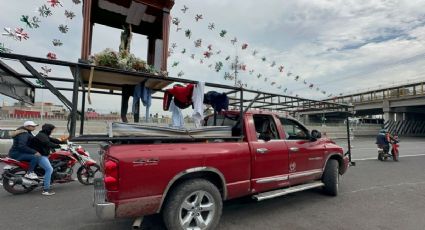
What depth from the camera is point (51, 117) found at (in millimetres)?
24297

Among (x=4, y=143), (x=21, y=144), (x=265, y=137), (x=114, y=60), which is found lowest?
(x=4, y=143)

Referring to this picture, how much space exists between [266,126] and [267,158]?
0.83 meters

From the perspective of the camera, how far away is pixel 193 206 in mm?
3688

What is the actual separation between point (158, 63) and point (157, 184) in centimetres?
274

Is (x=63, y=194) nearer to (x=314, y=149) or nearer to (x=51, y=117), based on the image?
(x=314, y=149)

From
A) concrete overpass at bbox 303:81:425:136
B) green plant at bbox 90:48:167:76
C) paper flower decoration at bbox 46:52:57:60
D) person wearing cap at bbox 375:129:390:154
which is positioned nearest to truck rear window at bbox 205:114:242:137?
green plant at bbox 90:48:167:76

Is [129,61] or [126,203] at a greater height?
[129,61]

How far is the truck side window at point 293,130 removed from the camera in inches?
215

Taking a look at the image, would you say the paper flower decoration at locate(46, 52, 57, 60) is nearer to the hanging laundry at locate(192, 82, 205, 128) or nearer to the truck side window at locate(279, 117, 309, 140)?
the hanging laundry at locate(192, 82, 205, 128)

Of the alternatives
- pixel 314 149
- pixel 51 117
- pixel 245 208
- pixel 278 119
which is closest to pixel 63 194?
pixel 245 208

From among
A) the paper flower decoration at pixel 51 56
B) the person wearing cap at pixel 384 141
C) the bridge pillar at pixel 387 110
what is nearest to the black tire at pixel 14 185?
the paper flower decoration at pixel 51 56

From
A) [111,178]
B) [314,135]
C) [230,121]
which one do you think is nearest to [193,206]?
[111,178]

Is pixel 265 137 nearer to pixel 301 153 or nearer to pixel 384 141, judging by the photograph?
pixel 301 153

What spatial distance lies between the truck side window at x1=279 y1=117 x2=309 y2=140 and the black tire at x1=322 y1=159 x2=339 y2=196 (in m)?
1.02
